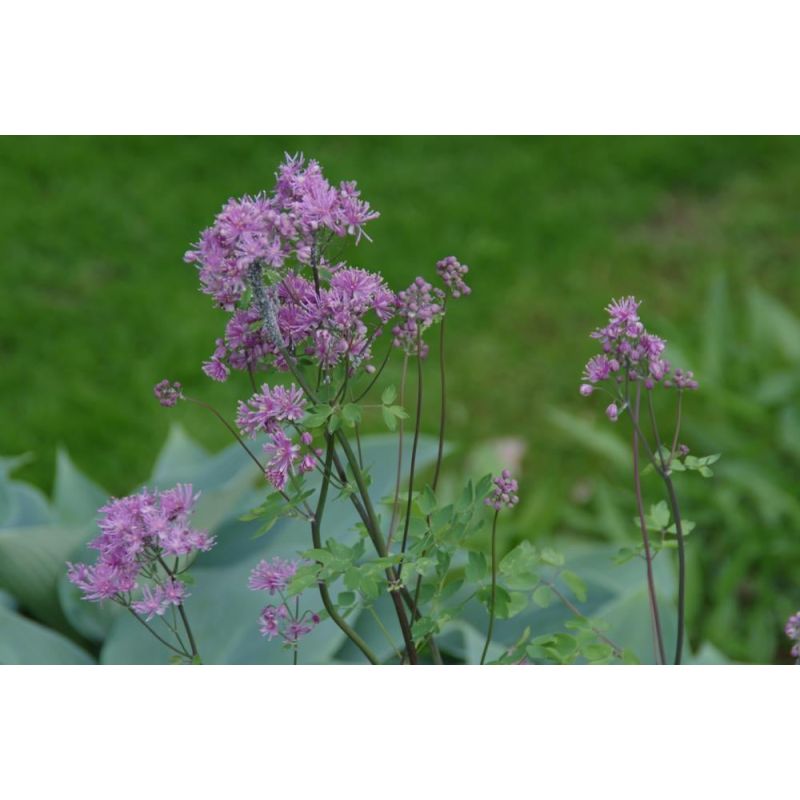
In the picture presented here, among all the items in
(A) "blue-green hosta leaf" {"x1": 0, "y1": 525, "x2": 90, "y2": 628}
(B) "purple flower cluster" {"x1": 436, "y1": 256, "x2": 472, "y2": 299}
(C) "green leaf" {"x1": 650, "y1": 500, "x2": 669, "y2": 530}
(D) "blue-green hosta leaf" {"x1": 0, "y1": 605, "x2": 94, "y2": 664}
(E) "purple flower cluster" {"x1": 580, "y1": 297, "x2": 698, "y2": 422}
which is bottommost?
(D) "blue-green hosta leaf" {"x1": 0, "y1": 605, "x2": 94, "y2": 664}

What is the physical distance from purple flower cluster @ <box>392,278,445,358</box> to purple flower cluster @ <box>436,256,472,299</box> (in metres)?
0.01

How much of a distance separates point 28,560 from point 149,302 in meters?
1.92

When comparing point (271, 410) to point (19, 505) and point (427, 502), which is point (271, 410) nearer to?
point (427, 502)

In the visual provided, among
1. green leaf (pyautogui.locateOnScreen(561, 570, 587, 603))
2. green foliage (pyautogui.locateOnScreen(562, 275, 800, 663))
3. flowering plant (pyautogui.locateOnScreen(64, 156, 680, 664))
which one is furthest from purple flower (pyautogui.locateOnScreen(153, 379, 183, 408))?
green foliage (pyautogui.locateOnScreen(562, 275, 800, 663))

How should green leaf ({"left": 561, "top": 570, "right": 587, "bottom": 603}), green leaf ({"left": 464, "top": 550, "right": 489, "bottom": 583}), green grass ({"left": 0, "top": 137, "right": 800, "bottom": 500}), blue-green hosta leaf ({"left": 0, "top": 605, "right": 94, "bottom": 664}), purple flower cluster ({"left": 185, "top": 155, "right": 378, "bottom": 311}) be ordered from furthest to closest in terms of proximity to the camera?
green grass ({"left": 0, "top": 137, "right": 800, "bottom": 500}), blue-green hosta leaf ({"left": 0, "top": 605, "right": 94, "bottom": 664}), green leaf ({"left": 561, "top": 570, "right": 587, "bottom": 603}), green leaf ({"left": 464, "top": 550, "right": 489, "bottom": 583}), purple flower cluster ({"left": 185, "top": 155, "right": 378, "bottom": 311})

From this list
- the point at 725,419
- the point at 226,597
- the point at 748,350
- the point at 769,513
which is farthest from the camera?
the point at 748,350

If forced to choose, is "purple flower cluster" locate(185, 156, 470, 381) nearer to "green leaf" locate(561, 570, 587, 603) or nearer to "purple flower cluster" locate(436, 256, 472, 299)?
"purple flower cluster" locate(436, 256, 472, 299)

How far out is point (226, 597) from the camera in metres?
1.30

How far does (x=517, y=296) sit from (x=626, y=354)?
2518 millimetres

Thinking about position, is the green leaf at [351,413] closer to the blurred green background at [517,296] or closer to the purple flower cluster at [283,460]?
the purple flower cluster at [283,460]

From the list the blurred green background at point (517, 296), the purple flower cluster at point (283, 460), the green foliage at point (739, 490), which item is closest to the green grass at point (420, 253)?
the blurred green background at point (517, 296)

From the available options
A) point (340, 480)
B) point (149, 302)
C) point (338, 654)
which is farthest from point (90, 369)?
point (340, 480)

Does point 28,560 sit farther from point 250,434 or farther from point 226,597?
point 250,434

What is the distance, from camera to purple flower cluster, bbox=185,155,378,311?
766 mm
